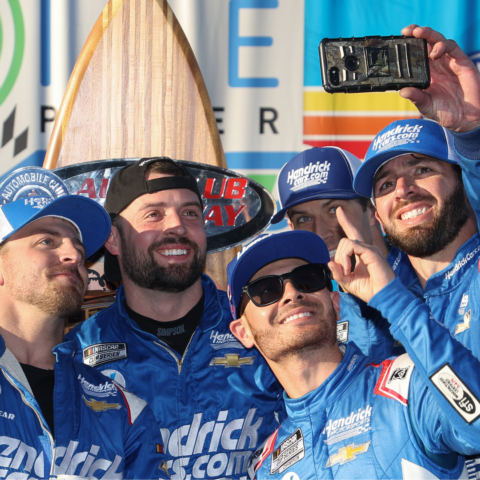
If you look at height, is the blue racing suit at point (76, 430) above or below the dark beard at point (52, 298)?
below

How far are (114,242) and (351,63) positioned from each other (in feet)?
5.14

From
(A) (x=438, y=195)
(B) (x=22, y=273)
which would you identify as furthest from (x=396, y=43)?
(B) (x=22, y=273)

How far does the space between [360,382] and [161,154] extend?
2.11 meters

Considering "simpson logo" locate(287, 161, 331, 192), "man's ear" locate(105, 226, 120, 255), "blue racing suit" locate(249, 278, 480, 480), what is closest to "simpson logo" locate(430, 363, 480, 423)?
"blue racing suit" locate(249, 278, 480, 480)

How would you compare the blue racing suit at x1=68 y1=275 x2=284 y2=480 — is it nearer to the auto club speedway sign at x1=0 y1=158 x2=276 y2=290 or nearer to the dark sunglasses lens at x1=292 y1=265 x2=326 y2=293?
the dark sunglasses lens at x1=292 y1=265 x2=326 y2=293

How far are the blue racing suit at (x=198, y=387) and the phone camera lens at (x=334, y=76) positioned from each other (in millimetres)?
1296

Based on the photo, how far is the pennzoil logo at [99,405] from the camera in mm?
2021

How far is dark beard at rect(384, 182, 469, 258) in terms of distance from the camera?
6.97 ft

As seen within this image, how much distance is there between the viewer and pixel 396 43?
1602 millimetres

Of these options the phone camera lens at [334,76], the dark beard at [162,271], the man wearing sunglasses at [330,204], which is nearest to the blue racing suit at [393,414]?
the phone camera lens at [334,76]

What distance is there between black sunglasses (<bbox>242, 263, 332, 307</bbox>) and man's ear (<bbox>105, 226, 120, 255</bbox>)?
0.91 m

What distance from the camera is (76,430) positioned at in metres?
1.92

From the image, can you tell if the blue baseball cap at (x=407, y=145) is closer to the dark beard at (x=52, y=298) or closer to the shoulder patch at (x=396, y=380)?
the shoulder patch at (x=396, y=380)

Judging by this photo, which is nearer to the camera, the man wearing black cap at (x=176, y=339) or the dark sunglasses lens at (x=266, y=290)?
the dark sunglasses lens at (x=266, y=290)
